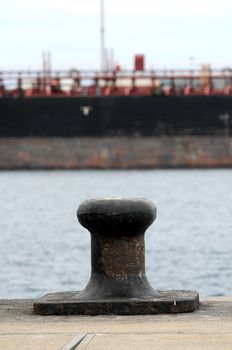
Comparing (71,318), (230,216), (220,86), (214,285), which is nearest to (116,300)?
(71,318)

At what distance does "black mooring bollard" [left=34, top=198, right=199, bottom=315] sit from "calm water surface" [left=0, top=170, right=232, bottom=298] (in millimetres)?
8942

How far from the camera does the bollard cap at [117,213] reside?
7172 mm

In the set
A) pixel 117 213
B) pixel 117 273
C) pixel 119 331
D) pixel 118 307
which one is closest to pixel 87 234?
pixel 117 273

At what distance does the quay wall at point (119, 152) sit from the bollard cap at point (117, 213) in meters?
55.1

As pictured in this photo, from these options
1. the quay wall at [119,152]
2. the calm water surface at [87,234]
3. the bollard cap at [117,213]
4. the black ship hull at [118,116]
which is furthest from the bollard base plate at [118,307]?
the black ship hull at [118,116]

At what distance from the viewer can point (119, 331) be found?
6152 mm

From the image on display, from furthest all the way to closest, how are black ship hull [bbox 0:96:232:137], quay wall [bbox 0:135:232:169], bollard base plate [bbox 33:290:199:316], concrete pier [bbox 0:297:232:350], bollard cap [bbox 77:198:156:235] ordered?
black ship hull [bbox 0:96:232:137] < quay wall [bbox 0:135:232:169] < bollard cap [bbox 77:198:156:235] < bollard base plate [bbox 33:290:199:316] < concrete pier [bbox 0:297:232:350]

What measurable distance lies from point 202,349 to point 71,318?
1411 millimetres

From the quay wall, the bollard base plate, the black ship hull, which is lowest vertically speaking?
the quay wall

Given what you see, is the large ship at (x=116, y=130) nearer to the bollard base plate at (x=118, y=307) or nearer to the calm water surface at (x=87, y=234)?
the calm water surface at (x=87, y=234)

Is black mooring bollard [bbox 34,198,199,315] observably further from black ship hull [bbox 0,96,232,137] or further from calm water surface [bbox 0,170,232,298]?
black ship hull [bbox 0,96,232,137]

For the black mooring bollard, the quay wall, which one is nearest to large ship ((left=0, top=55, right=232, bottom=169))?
the quay wall

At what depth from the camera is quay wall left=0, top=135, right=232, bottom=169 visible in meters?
62.7

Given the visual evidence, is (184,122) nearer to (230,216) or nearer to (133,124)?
(133,124)
